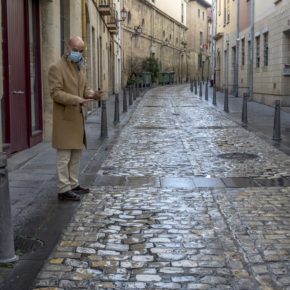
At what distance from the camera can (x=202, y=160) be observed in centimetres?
934

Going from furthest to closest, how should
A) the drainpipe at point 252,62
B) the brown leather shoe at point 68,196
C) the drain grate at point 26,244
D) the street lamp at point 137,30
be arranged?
the street lamp at point 137,30
the drainpipe at point 252,62
the brown leather shoe at point 68,196
the drain grate at point 26,244

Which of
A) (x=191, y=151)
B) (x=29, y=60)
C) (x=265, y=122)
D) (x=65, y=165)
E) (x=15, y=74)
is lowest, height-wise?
(x=191, y=151)

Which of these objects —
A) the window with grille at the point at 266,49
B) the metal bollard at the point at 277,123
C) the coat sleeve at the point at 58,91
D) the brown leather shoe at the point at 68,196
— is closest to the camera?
the coat sleeve at the point at 58,91

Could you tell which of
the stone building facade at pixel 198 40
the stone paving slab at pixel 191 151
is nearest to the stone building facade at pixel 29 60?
the stone paving slab at pixel 191 151

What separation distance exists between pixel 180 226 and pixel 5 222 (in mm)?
1764

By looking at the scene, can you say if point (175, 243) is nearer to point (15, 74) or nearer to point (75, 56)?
point (75, 56)

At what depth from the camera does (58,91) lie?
240 inches

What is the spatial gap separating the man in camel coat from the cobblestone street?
0.46 meters

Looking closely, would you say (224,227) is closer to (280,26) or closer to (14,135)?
(14,135)

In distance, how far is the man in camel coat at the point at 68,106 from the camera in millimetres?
6137

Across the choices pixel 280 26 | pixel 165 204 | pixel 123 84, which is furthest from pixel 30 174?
pixel 123 84

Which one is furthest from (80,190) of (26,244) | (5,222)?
(5,222)

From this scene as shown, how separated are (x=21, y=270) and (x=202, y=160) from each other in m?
5.54

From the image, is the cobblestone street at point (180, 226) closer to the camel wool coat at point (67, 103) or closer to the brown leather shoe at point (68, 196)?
the brown leather shoe at point (68, 196)
